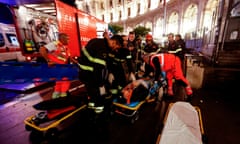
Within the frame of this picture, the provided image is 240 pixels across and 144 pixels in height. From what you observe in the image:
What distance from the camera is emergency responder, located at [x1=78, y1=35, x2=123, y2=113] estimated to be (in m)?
1.77

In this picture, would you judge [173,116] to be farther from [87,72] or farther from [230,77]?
[230,77]

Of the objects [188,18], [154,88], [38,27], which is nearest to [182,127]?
[154,88]

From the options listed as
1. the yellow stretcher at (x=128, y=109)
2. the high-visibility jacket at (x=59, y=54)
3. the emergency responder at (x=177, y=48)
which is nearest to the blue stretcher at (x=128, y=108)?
the yellow stretcher at (x=128, y=109)

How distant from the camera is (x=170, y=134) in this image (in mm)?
1340

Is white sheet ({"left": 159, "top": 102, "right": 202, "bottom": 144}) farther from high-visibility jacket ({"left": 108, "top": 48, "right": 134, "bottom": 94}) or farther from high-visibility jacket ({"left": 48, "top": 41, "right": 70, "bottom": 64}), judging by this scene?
Result: high-visibility jacket ({"left": 48, "top": 41, "right": 70, "bottom": 64})

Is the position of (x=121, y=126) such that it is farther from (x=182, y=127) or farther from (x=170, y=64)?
(x=170, y=64)

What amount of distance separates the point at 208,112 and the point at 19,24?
5533 millimetres

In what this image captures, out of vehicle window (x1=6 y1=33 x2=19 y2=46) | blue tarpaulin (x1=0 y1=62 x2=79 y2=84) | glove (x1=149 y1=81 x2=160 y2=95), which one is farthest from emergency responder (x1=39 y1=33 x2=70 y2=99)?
vehicle window (x1=6 y1=33 x2=19 y2=46)

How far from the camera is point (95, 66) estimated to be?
1794 millimetres

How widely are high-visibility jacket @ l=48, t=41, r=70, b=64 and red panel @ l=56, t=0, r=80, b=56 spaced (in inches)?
44.3

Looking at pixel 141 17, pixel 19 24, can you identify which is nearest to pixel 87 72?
pixel 19 24

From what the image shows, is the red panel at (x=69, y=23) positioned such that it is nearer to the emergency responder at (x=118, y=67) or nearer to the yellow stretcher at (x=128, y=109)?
the emergency responder at (x=118, y=67)

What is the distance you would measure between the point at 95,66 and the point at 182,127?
4.71ft

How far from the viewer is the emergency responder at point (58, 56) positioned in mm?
2234
